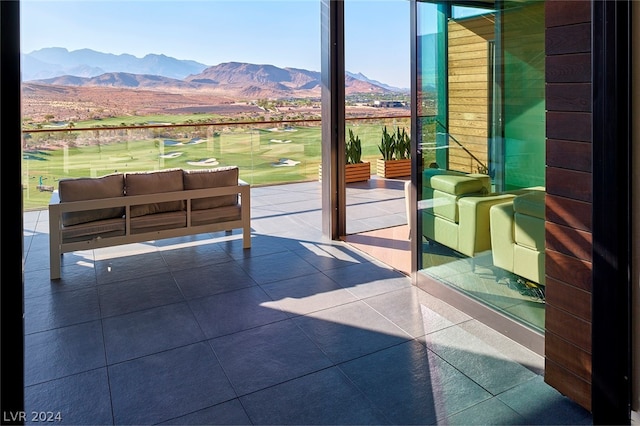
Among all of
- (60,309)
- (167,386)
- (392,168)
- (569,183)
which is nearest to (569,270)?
(569,183)

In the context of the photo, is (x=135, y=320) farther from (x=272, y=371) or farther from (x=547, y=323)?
(x=547, y=323)

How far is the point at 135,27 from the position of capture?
9.96m

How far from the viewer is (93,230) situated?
12.8ft

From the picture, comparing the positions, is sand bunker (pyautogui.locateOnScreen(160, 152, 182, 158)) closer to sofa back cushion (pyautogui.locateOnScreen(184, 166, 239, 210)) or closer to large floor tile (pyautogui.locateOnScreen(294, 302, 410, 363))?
sofa back cushion (pyautogui.locateOnScreen(184, 166, 239, 210))

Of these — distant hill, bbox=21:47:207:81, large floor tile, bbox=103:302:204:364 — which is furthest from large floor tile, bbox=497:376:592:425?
distant hill, bbox=21:47:207:81

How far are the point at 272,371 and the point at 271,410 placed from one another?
322mm

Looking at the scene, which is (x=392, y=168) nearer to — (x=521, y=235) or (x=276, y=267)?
(x=276, y=267)

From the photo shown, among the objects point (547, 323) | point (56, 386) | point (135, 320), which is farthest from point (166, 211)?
point (547, 323)

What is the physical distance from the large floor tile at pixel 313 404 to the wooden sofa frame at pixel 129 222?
7.78 feet

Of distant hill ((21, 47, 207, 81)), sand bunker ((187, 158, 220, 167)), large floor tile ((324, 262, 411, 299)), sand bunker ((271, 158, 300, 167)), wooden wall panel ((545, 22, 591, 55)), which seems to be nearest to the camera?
wooden wall panel ((545, 22, 591, 55))

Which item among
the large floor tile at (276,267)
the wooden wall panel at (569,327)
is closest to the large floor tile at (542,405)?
the wooden wall panel at (569,327)

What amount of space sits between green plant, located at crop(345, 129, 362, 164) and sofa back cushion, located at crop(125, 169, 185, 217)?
1818mm

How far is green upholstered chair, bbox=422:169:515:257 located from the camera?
113 inches

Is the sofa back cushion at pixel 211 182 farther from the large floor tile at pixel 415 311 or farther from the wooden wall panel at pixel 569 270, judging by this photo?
the wooden wall panel at pixel 569 270
